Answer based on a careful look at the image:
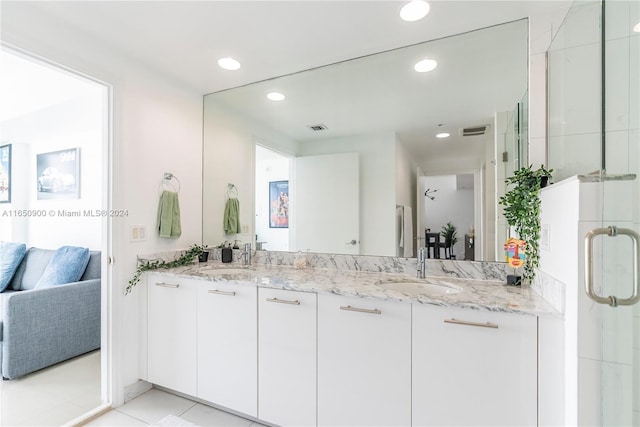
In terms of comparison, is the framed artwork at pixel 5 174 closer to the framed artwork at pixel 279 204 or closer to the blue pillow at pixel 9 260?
the blue pillow at pixel 9 260

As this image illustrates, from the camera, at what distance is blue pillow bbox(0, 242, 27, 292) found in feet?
10.2

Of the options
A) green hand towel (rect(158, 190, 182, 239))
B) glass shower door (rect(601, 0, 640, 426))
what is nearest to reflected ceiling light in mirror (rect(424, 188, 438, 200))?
glass shower door (rect(601, 0, 640, 426))

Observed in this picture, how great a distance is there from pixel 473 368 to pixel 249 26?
6.84 ft

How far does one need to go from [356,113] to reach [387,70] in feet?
1.21

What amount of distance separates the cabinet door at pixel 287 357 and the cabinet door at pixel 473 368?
0.53 meters

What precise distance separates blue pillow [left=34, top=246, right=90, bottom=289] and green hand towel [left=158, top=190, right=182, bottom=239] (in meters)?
1.27

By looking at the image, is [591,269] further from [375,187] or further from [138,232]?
[138,232]

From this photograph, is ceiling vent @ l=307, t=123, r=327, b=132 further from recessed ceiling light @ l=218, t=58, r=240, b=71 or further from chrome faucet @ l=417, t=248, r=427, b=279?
chrome faucet @ l=417, t=248, r=427, b=279

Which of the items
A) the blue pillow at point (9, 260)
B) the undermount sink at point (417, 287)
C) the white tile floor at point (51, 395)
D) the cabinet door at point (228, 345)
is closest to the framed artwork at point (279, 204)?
the cabinet door at point (228, 345)

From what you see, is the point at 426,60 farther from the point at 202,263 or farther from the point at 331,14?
the point at 202,263

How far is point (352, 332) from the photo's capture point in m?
1.48

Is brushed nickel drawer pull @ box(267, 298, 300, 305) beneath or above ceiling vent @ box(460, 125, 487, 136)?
beneath

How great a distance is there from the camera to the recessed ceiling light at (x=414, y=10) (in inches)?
60.9

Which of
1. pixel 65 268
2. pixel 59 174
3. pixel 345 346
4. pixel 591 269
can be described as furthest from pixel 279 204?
pixel 59 174
